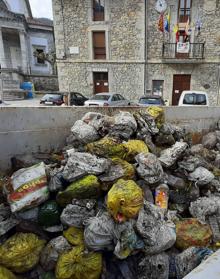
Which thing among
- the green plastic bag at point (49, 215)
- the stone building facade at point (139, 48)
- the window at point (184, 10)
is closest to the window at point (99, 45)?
the stone building facade at point (139, 48)

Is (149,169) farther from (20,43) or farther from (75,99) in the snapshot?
(20,43)

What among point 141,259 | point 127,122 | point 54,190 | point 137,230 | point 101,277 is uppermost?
point 127,122

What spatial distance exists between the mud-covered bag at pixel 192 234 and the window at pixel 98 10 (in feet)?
46.6

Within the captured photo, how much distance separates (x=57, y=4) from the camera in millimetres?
13672

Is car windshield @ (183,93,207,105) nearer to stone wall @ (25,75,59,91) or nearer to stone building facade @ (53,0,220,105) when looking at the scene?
stone building facade @ (53,0,220,105)

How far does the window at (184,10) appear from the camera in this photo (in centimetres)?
1285

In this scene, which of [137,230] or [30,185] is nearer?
[137,230]

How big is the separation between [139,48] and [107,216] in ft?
43.4

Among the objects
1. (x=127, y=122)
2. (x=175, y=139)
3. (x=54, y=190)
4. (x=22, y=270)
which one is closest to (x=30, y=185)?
(x=54, y=190)

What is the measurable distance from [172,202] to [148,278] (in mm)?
1064

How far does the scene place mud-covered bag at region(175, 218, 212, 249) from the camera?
2.19 meters

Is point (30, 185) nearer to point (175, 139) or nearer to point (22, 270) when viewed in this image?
point (22, 270)

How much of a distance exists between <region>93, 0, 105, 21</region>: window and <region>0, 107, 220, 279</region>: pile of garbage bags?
43.0 ft

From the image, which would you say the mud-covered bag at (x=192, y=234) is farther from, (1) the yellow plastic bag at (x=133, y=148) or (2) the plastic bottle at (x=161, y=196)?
(1) the yellow plastic bag at (x=133, y=148)
